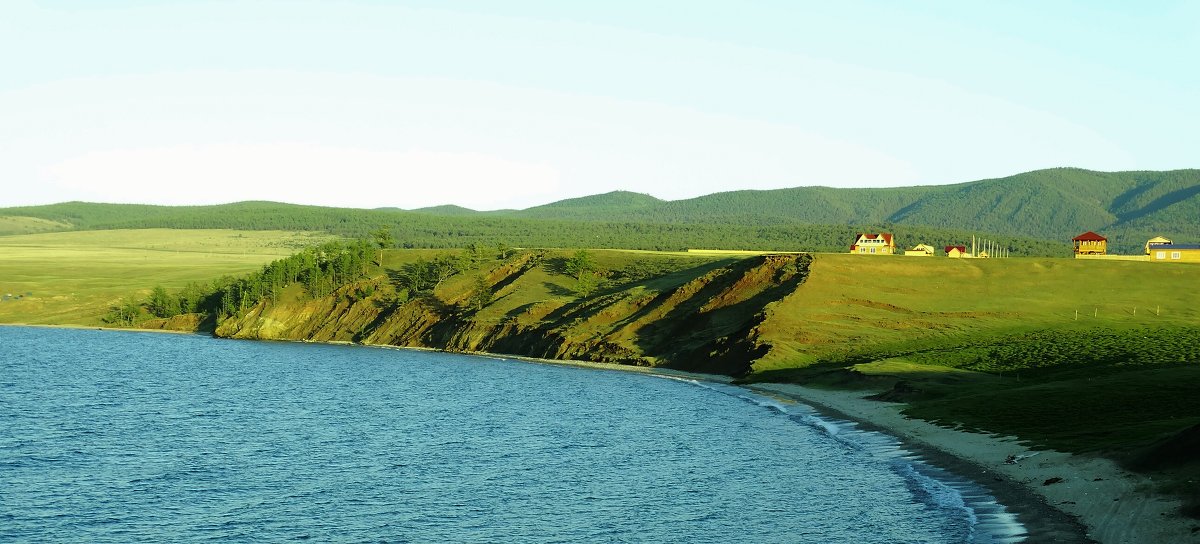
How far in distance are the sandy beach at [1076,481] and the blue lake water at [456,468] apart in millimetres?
2561

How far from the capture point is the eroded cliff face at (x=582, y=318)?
134875 millimetres

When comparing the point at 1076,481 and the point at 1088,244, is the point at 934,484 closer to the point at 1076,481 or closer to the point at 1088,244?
the point at 1076,481

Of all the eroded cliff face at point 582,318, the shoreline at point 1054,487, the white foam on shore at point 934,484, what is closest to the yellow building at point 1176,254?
the eroded cliff face at point 582,318

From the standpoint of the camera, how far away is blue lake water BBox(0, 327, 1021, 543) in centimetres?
4894

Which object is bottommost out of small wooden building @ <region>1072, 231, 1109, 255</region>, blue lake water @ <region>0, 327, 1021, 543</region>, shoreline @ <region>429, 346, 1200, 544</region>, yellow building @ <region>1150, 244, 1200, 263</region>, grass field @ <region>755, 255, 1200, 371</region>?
blue lake water @ <region>0, 327, 1021, 543</region>

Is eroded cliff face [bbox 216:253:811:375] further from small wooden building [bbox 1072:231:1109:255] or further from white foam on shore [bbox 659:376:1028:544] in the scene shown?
small wooden building [bbox 1072:231:1109:255]

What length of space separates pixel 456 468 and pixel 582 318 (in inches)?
3599

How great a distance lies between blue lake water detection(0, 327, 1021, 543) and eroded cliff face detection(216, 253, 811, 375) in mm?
23679

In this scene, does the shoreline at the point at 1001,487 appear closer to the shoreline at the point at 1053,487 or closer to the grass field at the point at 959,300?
the shoreline at the point at 1053,487

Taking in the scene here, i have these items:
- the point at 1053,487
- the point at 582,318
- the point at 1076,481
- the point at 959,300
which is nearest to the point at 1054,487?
the point at 1053,487

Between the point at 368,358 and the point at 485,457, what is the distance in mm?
85449

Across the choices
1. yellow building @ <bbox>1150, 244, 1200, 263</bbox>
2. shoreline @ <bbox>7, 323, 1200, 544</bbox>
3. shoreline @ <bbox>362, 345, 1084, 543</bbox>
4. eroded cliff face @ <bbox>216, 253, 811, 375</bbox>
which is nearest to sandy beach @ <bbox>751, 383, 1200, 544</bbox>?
shoreline @ <bbox>7, 323, 1200, 544</bbox>

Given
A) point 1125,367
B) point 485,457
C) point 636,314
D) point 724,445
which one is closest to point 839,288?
point 636,314

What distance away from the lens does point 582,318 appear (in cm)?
15538
